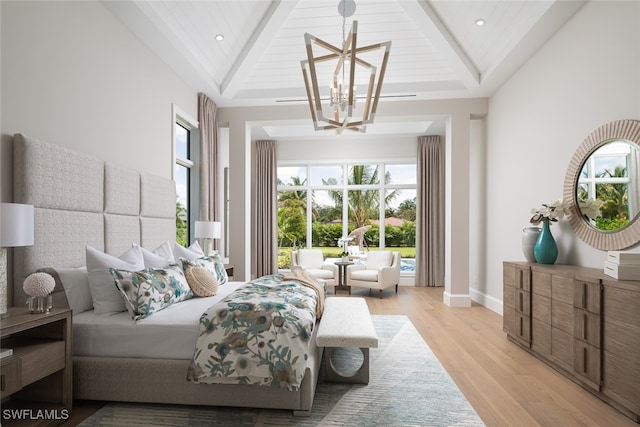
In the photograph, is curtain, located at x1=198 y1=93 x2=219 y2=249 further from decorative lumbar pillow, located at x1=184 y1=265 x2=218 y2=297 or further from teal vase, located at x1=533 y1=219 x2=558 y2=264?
teal vase, located at x1=533 y1=219 x2=558 y2=264

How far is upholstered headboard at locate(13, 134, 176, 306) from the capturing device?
83.0 inches

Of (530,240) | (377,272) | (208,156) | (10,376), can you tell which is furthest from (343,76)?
(377,272)

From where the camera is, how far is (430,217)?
662 centimetres

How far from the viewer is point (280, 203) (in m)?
7.29

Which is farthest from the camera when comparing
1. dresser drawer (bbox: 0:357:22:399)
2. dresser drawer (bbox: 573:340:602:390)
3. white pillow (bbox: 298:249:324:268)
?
white pillow (bbox: 298:249:324:268)

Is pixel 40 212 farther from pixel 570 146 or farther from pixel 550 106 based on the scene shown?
pixel 550 106

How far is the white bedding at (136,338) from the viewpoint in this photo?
2066mm

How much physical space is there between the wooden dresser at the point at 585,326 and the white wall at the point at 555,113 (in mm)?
431

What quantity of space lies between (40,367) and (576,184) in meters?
3.97

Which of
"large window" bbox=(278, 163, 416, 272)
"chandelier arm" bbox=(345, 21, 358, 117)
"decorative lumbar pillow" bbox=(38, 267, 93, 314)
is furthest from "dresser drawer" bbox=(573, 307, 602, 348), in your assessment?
"large window" bbox=(278, 163, 416, 272)

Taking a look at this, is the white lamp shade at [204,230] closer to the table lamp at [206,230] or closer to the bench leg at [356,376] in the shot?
the table lamp at [206,230]

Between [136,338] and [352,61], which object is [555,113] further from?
[136,338]

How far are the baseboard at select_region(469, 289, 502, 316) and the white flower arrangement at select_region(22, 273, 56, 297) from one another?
4664mm

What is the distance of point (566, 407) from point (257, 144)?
624 cm
